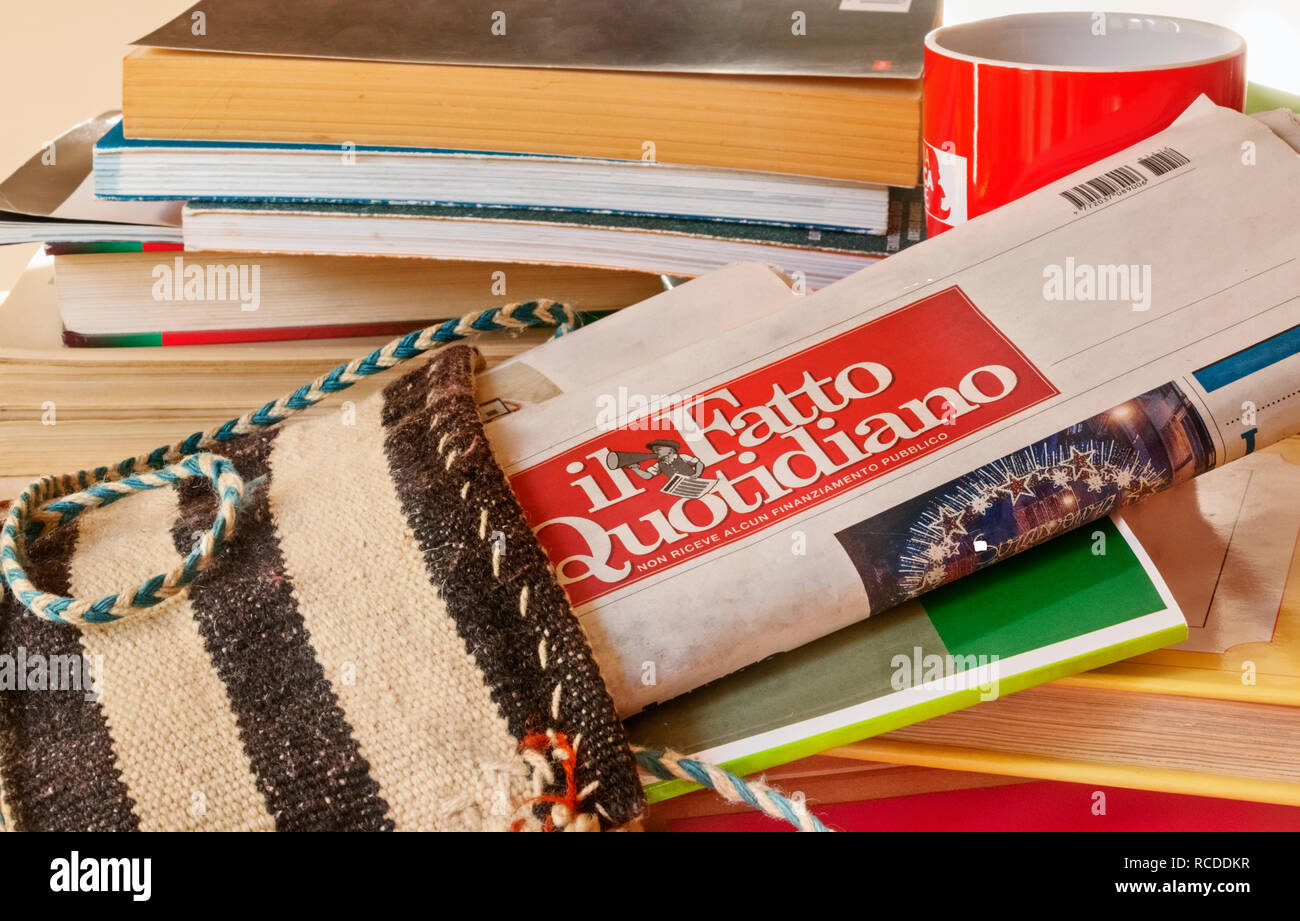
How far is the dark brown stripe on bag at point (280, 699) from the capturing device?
36 centimetres

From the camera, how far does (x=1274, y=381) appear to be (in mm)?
405

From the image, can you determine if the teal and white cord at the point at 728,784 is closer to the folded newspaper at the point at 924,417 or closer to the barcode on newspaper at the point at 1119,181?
the folded newspaper at the point at 924,417

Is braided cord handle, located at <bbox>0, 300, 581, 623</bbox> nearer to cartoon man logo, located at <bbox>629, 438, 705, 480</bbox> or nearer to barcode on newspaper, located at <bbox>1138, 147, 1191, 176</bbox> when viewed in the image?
cartoon man logo, located at <bbox>629, 438, 705, 480</bbox>

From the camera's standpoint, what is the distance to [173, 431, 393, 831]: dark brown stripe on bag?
14.0 inches

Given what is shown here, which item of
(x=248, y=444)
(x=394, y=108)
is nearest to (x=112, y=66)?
(x=394, y=108)

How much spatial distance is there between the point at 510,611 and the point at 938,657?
0.14 m

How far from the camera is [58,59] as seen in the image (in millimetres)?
971

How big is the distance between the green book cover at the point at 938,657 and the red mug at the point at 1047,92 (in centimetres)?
19

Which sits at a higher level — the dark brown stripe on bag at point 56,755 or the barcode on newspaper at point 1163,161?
the barcode on newspaper at point 1163,161

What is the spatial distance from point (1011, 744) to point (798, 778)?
0.08 metres

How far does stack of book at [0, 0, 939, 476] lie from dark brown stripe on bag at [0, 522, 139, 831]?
259 millimetres

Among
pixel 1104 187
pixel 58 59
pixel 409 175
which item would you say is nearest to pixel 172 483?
pixel 409 175

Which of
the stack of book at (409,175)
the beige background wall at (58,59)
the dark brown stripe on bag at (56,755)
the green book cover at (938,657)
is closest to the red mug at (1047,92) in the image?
the stack of book at (409,175)

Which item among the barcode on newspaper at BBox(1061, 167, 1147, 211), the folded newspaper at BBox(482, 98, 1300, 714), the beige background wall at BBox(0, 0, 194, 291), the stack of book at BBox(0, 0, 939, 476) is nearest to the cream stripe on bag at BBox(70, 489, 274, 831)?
the folded newspaper at BBox(482, 98, 1300, 714)
